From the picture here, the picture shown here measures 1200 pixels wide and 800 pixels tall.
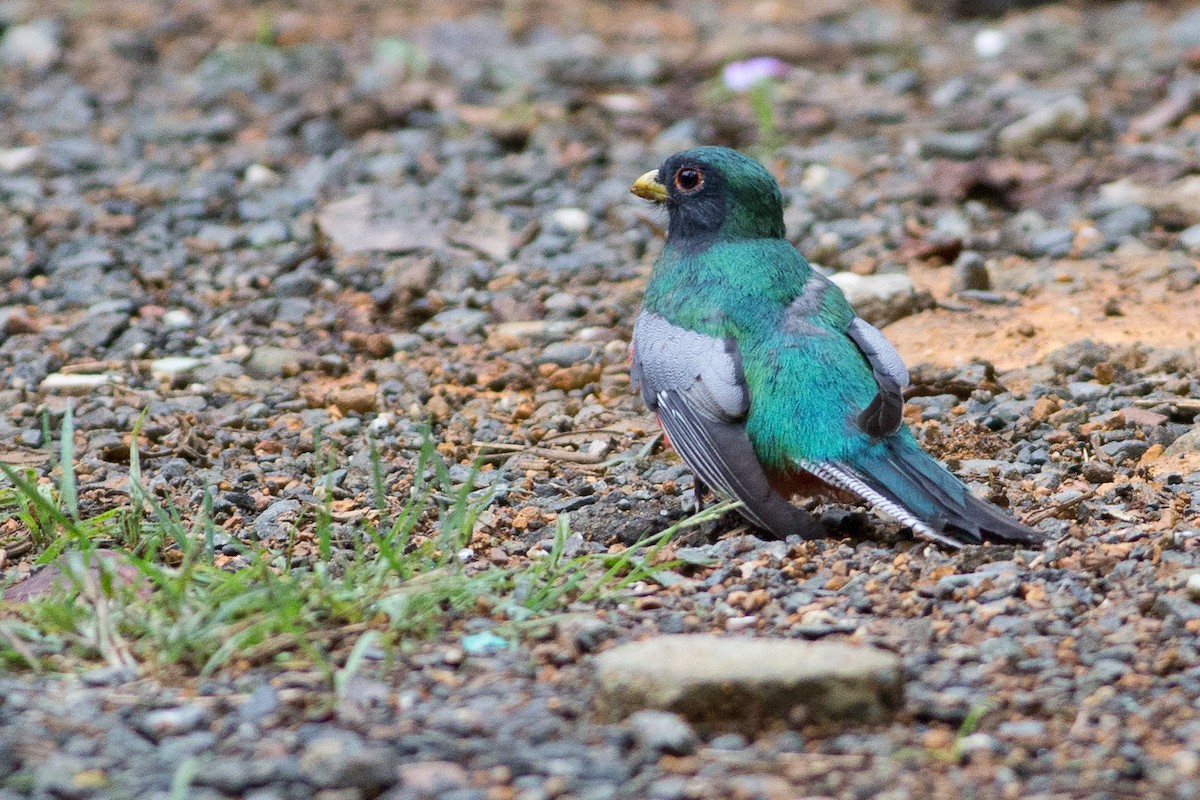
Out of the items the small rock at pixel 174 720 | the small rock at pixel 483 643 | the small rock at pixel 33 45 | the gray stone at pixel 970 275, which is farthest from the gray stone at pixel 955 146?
the small rock at pixel 174 720

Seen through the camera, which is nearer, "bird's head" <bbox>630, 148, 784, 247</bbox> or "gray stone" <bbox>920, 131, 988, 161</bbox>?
"bird's head" <bbox>630, 148, 784, 247</bbox>

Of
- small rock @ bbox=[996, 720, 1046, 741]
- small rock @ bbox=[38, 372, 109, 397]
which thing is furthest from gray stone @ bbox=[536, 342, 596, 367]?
small rock @ bbox=[996, 720, 1046, 741]

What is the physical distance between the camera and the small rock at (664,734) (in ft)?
9.47

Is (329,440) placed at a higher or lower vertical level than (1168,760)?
higher

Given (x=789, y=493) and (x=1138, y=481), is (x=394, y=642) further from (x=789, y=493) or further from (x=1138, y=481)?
(x=1138, y=481)

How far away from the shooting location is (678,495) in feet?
15.4

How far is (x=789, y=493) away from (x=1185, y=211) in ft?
11.0

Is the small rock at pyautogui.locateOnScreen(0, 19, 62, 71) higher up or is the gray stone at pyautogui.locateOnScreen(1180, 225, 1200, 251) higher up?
the small rock at pyautogui.locateOnScreen(0, 19, 62, 71)

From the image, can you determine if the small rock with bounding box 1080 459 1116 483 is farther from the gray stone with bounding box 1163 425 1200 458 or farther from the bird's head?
the bird's head

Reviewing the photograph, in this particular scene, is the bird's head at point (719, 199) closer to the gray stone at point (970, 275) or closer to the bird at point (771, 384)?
the bird at point (771, 384)

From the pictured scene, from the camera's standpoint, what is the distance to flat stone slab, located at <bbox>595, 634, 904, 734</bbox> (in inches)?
117

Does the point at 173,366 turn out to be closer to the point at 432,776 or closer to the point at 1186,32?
the point at 432,776

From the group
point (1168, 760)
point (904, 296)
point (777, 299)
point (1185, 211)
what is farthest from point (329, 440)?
point (1185, 211)

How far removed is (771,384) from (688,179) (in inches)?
41.1
